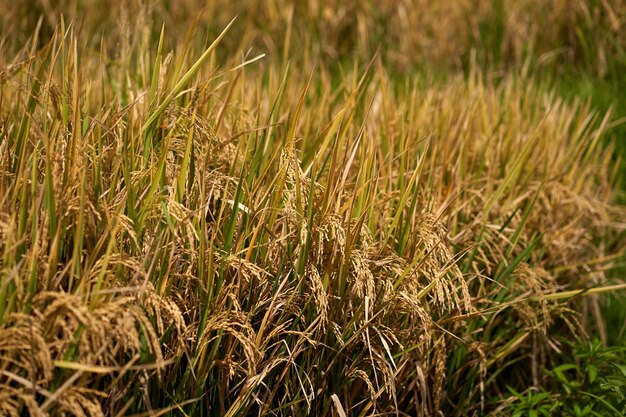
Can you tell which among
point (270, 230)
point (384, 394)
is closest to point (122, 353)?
point (270, 230)

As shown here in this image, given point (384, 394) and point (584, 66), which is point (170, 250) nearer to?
point (384, 394)

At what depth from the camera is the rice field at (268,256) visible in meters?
1.59

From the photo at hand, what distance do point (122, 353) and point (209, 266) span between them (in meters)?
0.26

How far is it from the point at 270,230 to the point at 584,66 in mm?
3525

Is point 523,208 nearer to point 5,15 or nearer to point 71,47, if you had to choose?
point 71,47

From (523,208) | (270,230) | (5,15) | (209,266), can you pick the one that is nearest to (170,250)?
(209,266)

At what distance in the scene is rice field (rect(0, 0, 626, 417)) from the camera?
1589mm

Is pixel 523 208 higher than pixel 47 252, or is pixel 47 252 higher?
pixel 47 252

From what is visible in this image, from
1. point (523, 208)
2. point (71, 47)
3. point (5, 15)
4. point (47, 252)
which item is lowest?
point (5, 15)

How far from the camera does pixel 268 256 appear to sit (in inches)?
78.8

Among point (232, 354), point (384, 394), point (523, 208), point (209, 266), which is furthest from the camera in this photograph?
point (523, 208)

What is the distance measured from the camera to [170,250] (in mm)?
1796

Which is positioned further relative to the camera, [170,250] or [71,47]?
[71,47]

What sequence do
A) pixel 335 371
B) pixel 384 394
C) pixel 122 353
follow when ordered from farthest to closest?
pixel 384 394 < pixel 335 371 < pixel 122 353
